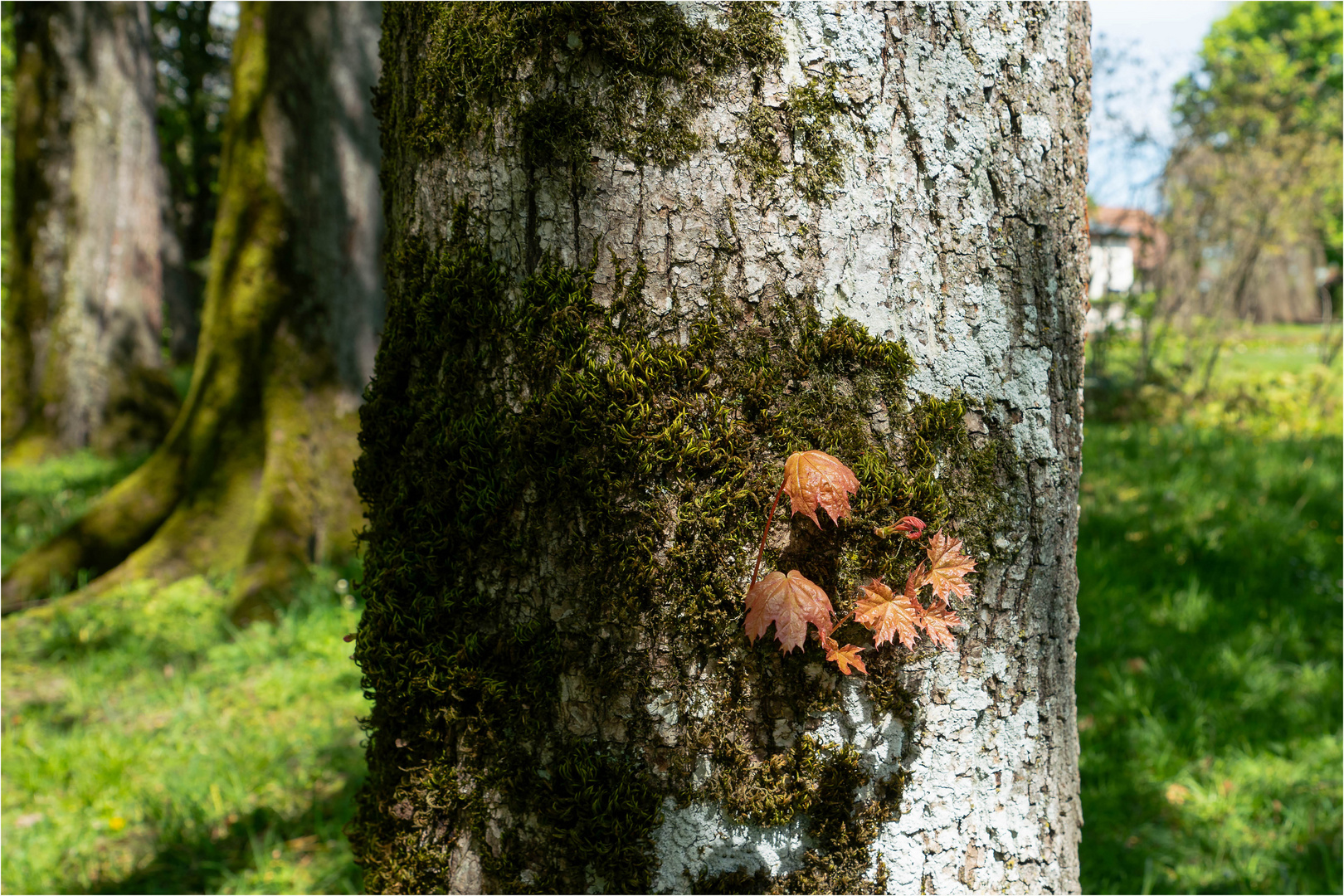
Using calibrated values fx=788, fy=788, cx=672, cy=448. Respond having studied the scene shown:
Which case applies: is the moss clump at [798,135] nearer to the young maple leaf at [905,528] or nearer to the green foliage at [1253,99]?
the young maple leaf at [905,528]

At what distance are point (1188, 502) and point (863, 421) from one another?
4718mm

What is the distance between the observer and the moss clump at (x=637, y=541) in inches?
51.1

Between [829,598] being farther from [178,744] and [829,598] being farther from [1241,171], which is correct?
[1241,171]

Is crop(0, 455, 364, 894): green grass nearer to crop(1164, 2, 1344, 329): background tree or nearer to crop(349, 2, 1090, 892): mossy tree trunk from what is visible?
crop(349, 2, 1090, 892): mossy tree trunk

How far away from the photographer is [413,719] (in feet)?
4.93

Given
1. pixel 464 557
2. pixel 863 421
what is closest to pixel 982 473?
pixel 863 421

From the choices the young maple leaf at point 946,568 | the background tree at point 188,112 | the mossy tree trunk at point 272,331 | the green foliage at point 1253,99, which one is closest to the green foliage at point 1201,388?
the green foliage at point 1253,99

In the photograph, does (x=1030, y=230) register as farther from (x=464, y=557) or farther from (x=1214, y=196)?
(x=1214, y=196)

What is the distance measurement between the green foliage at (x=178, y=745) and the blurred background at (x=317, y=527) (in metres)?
0.01

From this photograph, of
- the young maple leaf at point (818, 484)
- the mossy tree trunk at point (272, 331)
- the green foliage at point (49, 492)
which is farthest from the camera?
the green foliage at point (49, 492)

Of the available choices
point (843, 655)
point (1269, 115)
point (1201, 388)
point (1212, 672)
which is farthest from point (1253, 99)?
point (843, 655)

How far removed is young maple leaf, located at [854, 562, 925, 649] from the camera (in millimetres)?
1297

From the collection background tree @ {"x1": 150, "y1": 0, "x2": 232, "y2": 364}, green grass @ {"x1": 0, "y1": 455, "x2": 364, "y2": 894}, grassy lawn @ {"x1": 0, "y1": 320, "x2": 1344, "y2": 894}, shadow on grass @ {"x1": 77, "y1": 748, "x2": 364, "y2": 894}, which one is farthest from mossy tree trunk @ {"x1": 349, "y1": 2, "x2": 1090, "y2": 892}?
background tree @ {"x1": 150, "y1": 0, "x2": 232, "y2": 364}

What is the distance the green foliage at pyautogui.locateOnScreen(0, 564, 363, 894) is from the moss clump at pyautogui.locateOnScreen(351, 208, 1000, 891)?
1.76 meters
